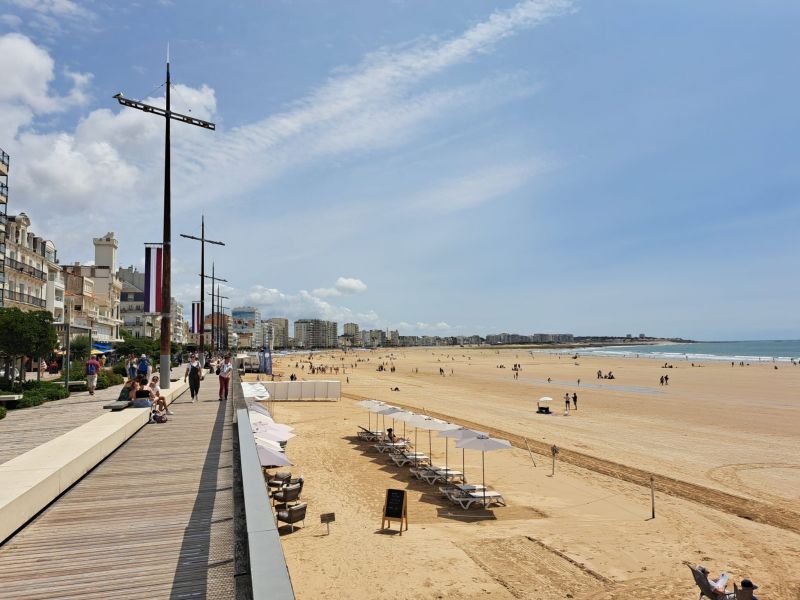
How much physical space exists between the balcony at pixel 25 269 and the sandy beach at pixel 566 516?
2768cm

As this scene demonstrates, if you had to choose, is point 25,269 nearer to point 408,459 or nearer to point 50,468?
point 408,459

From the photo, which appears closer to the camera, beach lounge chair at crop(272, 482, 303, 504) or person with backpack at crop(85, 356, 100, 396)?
beach lounge chair at crop(272, 482, 303, 504)

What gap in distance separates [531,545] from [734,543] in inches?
194

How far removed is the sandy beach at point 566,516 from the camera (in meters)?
10.1

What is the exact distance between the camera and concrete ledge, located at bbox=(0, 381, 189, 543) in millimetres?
5590

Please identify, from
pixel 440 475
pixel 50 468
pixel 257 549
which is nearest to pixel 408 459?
pixel 440 475

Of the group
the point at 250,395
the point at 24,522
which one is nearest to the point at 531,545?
the point at 24,522

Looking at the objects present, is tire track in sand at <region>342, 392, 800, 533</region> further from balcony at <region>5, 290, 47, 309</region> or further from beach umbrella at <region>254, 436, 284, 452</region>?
balcony at <region>5, 290, 47, 309</region>

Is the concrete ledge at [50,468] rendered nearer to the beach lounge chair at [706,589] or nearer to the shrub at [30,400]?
the shrub at [30,400]

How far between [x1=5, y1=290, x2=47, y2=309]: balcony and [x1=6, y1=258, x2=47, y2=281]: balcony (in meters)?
2.00

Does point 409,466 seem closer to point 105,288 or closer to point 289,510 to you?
point 289,510

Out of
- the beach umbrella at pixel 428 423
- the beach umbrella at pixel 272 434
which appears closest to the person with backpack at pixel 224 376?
the beach umbrella at pixel 272 434

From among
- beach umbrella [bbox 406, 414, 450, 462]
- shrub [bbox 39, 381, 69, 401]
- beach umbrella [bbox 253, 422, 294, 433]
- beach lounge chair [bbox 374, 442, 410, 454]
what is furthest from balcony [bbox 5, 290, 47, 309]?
beach umbrella [bbox 406, 414, 450, 462]

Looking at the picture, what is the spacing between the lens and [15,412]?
48.5ft
